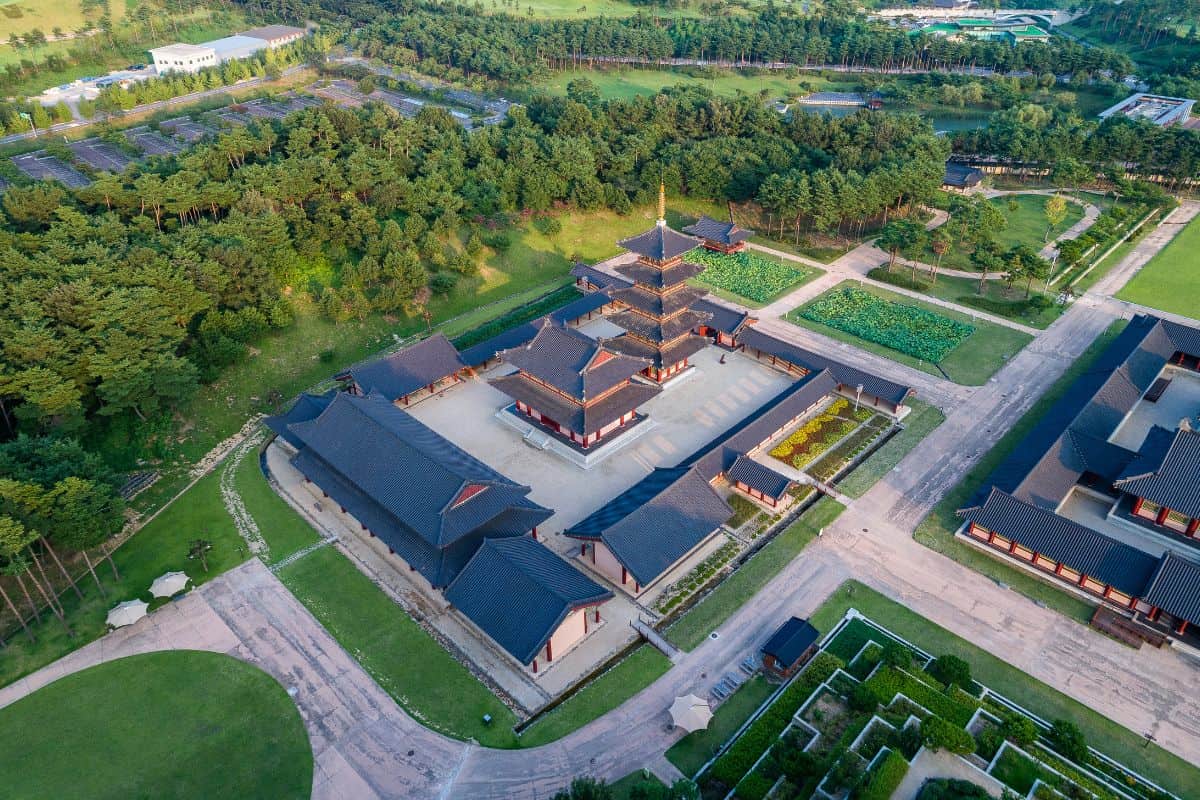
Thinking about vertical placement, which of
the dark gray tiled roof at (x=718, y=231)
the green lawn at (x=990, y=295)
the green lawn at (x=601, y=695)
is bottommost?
the green lawn at (x=601, y=695)

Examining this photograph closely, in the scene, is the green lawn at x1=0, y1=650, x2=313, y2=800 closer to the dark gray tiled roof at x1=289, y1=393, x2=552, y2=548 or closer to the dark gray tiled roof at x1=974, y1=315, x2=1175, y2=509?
the dark gray tiled roof at x1=289, y1=393, x2=552, y2=548

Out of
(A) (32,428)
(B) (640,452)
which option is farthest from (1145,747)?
(A) (32,428)

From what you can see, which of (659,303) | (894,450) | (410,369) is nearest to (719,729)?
(894,450)

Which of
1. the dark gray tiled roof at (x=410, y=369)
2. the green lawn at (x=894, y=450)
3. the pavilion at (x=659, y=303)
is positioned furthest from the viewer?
the pavilion at (x=659, y=303)

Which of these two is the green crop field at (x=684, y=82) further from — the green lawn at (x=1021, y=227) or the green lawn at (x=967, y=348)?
the green lawn at (x=967, y=348)

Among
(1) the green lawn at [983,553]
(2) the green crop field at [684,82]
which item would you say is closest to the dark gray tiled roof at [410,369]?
(1) the green lawn at [983,553]

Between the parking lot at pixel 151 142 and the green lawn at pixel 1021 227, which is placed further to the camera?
the parking lot at pixel 151 142

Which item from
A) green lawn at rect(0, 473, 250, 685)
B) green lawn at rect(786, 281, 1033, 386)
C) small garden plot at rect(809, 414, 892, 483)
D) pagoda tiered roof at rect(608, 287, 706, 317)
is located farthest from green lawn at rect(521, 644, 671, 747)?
green lawn at rect(786, 281, 1033, 386)
